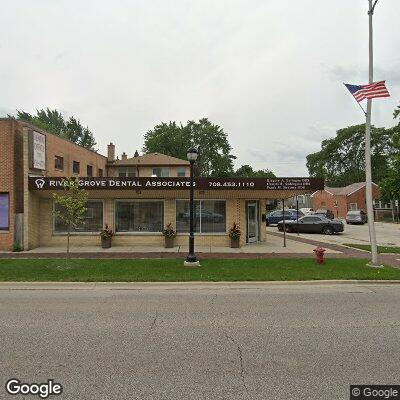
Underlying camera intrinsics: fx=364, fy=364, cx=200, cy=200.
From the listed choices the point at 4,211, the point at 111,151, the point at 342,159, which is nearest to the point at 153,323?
the point at 4,211

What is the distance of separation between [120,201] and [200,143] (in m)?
54.7

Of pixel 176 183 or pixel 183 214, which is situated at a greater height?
pixel 176 183

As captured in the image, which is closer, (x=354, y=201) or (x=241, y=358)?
(x=241, y=358)

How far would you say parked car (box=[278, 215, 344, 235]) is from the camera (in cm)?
2856

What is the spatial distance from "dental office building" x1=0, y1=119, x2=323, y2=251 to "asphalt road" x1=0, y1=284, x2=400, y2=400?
892 centimetres

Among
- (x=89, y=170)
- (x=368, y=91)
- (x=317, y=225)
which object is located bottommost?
(x=317, y=225)

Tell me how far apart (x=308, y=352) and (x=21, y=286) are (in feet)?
26.5

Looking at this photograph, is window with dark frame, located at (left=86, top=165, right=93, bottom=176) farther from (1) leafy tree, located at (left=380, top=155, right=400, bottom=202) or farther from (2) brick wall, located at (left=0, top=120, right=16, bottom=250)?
(1) leafy tree, located at (left=380, top=155, right=400, bottom=202)

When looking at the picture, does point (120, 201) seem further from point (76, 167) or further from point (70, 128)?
point (70, 128)

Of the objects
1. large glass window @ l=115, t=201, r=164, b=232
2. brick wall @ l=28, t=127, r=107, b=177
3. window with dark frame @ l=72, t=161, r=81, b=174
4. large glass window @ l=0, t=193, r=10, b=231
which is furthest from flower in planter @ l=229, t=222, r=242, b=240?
window with dark frame @ l=72, t=161, r=81, b=174

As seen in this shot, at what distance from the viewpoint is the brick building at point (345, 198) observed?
59.1 metres

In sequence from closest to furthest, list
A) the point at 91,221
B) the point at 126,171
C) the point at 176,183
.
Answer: the point at 176,183, the point at 91,221, the point at 126,171

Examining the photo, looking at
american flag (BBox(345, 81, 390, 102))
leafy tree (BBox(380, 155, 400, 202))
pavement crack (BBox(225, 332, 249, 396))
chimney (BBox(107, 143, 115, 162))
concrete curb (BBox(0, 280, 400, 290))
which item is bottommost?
pavement crack (BBox(225, 332, 249, 396))

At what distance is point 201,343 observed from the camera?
5688 mm
